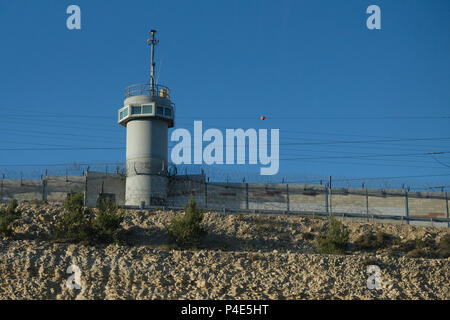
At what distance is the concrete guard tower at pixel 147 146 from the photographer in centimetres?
5469

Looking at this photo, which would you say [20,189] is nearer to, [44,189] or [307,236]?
[44,189]

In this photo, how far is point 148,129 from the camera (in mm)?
55938

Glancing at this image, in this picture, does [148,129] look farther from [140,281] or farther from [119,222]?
[140,281]

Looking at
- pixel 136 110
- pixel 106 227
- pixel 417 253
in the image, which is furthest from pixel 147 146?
pixel 417 253

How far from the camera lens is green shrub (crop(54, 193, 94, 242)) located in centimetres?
4156

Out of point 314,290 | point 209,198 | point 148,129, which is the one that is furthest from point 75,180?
point 314,290

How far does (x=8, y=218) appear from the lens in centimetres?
4219

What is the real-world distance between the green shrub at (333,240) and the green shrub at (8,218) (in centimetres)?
1973

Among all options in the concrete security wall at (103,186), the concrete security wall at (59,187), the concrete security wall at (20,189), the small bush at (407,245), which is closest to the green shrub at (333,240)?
the small bush at (407,245)

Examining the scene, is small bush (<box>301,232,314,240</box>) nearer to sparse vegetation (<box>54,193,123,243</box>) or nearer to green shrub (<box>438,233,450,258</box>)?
green shrub (<box>438,233,450,258</box>)

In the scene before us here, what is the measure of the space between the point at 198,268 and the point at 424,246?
710 inches

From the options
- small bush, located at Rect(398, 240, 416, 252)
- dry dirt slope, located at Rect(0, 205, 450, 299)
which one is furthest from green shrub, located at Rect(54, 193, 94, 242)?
small bush, located at Rect(398, 240, 416, 252)

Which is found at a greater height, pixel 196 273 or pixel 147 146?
pixel 147 146

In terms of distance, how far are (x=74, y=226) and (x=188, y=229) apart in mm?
7270
